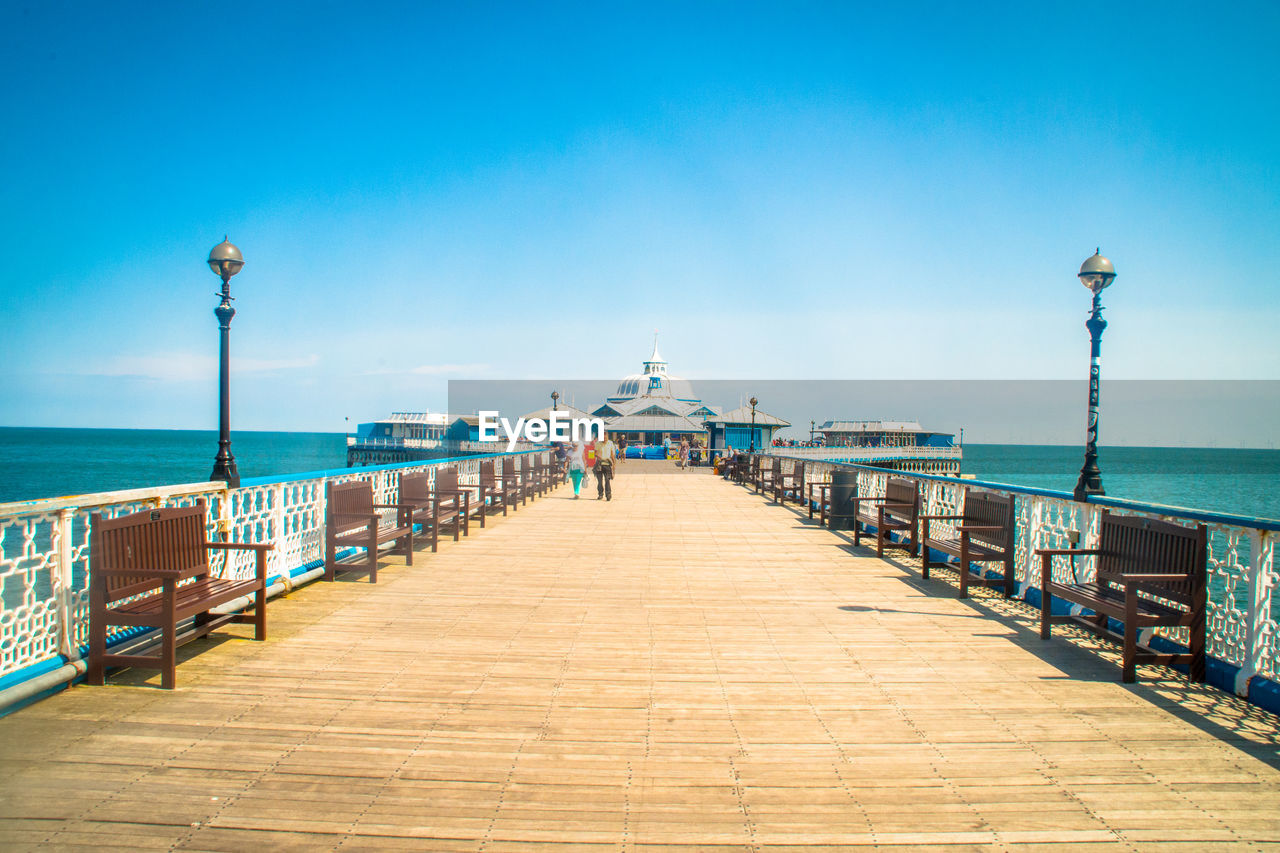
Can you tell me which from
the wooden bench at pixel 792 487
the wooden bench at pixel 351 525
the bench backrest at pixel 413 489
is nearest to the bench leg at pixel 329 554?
the wooden bench at pixel 351 525

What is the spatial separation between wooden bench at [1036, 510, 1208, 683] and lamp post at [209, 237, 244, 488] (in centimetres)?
671

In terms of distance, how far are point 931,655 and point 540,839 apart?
3.17 meters

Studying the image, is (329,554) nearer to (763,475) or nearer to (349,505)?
(349,505)

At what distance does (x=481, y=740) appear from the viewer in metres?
3.36

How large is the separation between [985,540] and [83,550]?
6.90 metres

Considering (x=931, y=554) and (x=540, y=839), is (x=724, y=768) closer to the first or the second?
(x=540, y=839)

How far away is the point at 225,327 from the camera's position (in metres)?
6.66

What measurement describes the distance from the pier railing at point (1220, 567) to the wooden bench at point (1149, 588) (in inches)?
4.5

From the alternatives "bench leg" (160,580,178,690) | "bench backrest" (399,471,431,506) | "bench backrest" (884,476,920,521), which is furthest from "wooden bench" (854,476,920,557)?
"bench leg" (160,580,178,690)

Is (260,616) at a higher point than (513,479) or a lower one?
lower

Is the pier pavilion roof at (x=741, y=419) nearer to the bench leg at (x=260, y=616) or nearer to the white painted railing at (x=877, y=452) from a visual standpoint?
the white painted railing at (x=877, y=452)

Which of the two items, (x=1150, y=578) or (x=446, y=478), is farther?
(x=446, y=478)

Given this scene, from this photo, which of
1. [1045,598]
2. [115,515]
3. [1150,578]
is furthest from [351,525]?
[1150,578]

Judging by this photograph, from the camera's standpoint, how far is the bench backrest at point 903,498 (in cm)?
837
